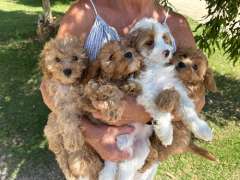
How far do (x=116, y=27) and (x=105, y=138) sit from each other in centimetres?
63

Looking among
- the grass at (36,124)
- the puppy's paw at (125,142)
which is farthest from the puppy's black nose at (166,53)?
the grass at (36,124)

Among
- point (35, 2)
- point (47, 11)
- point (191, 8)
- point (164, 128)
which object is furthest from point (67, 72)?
point (35, 2)

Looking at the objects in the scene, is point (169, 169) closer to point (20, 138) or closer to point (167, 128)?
point (20, 138)

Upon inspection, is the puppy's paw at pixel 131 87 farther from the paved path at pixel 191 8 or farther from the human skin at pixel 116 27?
the paved path at pixel 191 8

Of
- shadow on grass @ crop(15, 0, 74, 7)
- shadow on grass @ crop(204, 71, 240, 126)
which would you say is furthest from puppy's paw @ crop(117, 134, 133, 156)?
shadow on grass @ crop(15, 0, 74, 7)

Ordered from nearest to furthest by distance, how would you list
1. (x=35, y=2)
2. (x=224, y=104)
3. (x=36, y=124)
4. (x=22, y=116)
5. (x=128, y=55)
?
(x=128, y=55), (x=36, y=124), (x=22, y=116), (x=224, y=104), (x=35, y=2)

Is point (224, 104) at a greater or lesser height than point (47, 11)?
lesser

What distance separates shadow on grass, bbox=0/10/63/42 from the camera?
8694 millimetres

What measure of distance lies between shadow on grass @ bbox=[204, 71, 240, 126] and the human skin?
10.8 feet

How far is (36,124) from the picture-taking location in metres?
5.51

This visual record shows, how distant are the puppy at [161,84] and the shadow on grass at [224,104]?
3471mm

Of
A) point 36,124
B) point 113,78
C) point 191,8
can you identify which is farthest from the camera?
point 191,8

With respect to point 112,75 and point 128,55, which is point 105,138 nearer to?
point 112,75

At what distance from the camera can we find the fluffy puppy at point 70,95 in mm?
2537
